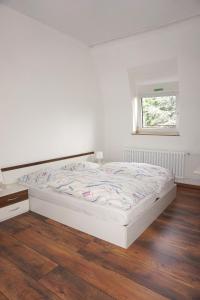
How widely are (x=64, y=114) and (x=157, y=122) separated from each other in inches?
76.9

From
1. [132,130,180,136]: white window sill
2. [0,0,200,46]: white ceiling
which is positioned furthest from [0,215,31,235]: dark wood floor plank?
[132,130,180,136]: white window sill

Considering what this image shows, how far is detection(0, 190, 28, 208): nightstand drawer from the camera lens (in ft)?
8.62

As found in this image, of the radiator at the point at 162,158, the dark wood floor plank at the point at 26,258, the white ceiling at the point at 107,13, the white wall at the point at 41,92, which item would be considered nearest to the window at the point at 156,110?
the radiator at the point at 162,158

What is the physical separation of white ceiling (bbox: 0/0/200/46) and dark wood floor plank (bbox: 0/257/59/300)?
295cm

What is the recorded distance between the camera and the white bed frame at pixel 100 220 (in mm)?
2127

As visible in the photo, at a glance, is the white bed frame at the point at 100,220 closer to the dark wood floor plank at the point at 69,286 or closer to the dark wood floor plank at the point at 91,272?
the dark wood floor plank at the point at 91,272

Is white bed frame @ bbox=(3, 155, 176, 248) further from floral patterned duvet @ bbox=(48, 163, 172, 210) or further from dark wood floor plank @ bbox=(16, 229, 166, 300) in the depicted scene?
dark wood floor plank @ bbox=(16, 229, 166, 300)

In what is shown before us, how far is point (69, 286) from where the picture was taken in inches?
64.2

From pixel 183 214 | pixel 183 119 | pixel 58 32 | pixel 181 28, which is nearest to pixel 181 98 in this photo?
pixel 183 119

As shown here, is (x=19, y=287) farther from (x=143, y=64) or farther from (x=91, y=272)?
(x=143, y=64)

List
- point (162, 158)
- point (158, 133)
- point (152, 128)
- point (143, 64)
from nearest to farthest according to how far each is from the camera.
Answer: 1. point (143, 64)
2. point (162, 158)
3. point (158, 133)
4. point (152, 128)

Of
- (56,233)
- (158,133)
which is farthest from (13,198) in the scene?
(158,133)

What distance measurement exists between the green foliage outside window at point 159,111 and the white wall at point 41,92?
1181 millimetres

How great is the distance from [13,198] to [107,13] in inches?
108
